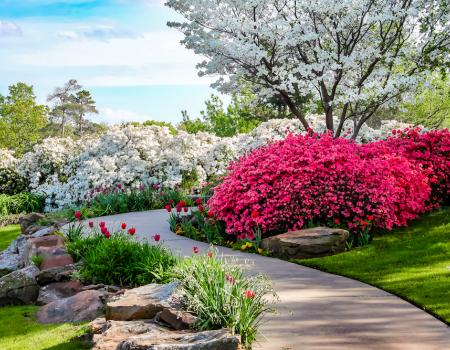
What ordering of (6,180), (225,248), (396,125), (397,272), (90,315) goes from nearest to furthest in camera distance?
(90,315) → (397,272) → (225,248) → (396,125) → (6,180)

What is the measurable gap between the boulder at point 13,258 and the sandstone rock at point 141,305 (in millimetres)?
5624

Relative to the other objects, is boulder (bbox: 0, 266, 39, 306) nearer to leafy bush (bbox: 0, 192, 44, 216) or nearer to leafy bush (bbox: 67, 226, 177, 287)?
leafy bush (bbox: 67, 226, 177, 287)

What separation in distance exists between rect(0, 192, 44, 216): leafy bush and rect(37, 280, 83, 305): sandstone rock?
12017mm

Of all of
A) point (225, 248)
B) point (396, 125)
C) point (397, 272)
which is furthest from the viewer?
point (396, 125)

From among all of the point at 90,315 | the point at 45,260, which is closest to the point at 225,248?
the point at 45,260

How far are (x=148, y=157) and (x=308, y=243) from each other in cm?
997

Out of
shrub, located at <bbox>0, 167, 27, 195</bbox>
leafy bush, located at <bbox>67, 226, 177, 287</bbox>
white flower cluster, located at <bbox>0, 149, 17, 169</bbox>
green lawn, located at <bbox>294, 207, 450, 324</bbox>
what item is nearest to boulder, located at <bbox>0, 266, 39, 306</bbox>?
leafy bush, located at <bbox>67, 226, 177, 287</bbox>

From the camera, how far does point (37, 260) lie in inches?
370

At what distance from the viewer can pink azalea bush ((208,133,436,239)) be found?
35.2 ft

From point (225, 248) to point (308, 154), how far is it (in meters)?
2.39

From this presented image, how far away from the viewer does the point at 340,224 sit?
35.9 feet

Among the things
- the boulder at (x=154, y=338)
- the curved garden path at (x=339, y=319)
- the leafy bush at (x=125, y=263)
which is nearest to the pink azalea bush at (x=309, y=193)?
the curved garden path at (x=339, y=319)

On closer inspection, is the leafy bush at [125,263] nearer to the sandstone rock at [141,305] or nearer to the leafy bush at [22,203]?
the sandstone rock at [141,305]

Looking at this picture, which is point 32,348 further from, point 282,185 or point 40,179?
point 40,179
